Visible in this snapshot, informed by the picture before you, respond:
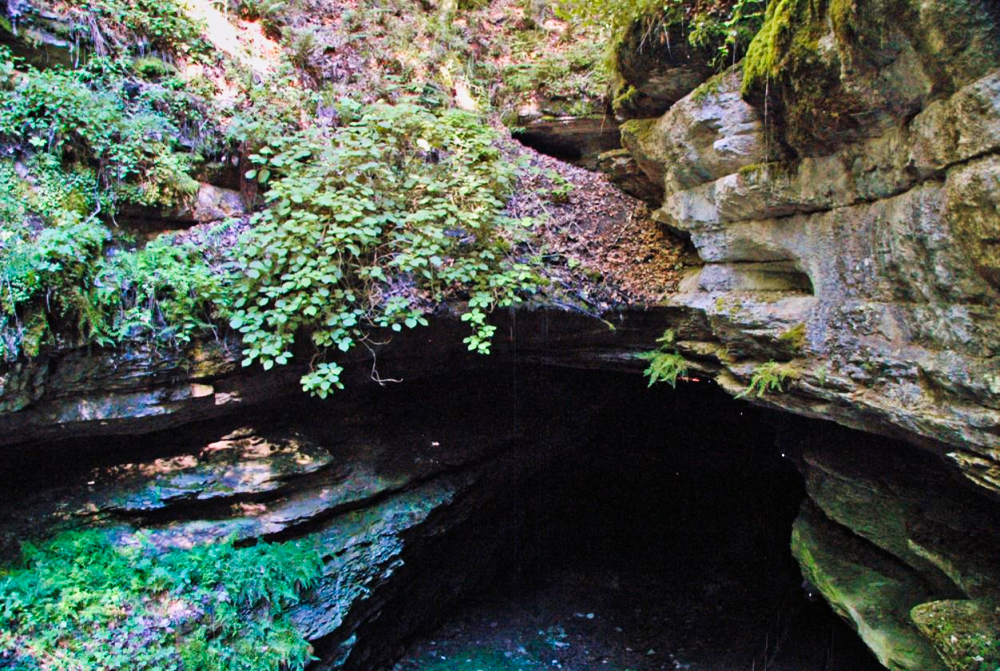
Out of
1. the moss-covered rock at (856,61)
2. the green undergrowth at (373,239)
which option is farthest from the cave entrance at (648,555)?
the moss-covered rock at (856,61)

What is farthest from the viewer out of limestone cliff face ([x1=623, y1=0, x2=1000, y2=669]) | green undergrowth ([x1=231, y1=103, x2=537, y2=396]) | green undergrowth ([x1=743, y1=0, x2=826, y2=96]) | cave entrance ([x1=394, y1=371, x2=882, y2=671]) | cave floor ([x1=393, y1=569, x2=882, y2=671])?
cave entrance ([x1=394, y1=371, x2=882, y2=671])

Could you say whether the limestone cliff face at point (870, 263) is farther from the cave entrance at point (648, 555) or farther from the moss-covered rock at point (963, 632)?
the cave entrance at point (648, 555)

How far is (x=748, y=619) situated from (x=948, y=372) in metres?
5.24

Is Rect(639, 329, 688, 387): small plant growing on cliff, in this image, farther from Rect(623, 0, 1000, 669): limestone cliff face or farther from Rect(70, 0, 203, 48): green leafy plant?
Rect(70, 0, 203, 48): green leafy plant

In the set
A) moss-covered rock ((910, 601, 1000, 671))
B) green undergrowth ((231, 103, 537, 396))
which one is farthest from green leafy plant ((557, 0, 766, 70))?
moss-covered rock ((910, 601, 1000, 671))

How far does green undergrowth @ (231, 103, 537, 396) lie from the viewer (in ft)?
15.1

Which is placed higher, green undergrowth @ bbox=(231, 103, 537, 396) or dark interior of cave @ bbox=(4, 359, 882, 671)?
green undergrowth @ bbox=(231, 103, 537, 396)

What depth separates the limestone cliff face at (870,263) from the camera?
2.87m

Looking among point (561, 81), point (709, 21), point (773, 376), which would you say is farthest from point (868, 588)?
point (561, 81)

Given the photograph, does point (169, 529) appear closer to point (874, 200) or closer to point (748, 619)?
point (874, 200)

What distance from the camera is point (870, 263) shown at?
3650 mm

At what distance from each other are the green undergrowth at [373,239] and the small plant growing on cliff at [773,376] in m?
2.02

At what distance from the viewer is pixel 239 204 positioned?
5.48m

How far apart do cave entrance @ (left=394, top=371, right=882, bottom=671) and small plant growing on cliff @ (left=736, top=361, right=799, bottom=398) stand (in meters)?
1.93
